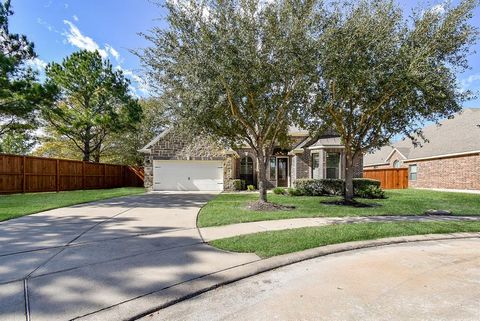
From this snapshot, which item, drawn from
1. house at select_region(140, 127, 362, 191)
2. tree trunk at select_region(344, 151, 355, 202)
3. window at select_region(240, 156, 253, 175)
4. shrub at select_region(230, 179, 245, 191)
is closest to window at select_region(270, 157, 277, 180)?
house at select_region(140, 127, 362, 191)

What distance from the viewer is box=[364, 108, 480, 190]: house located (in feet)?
61.8

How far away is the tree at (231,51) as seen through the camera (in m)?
7.56

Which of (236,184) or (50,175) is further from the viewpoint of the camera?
(236,184)

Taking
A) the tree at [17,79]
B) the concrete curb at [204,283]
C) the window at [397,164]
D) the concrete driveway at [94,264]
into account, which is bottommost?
the concrete curb at [204,283]

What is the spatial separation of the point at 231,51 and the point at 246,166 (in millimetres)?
13362

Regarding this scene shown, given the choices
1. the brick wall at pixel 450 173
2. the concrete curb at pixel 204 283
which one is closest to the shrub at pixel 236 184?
the concrete curb at pixel 204 283

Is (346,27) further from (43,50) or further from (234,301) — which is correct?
(43,50)

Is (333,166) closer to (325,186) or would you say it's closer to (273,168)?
(325,186)

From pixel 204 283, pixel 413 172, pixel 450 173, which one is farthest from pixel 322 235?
pixel 413 172

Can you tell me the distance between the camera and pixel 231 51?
7.49m

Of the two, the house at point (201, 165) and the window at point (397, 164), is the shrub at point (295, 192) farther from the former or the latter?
the window at point (397, 164)

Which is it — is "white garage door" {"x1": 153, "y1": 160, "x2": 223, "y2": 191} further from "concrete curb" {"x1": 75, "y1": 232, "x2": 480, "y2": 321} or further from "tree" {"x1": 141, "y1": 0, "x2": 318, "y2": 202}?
"concrete curb" {"x1": 75, "y1": 232, "x2": 480, "y2": 321}

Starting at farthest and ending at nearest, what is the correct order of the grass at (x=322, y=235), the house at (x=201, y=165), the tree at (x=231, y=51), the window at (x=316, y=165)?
1. the house at (x=201, y=165)
2. the window at (x=316, y=165)
3. the tree at (x=231, y=51)
4. the grass at (x=322, y=235)

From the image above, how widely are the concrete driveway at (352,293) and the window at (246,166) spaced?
1563 centimetres
